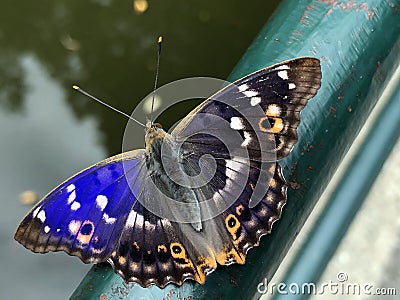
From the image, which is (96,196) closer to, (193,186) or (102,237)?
(102,237)

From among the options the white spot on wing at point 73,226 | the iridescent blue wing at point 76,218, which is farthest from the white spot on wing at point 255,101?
the white spot on wing at point 73,226

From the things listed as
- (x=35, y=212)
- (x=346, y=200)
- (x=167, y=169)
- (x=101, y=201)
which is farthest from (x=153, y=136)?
(x=346, y=200)

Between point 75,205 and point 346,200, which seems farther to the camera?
point 346,200

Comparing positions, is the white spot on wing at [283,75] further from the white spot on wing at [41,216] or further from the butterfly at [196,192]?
the white spot on wing at [41,216]

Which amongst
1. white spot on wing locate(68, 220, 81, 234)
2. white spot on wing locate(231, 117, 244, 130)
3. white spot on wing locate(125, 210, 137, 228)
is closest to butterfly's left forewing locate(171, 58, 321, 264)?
white spot on wing locate(231, 117, 244, 130)

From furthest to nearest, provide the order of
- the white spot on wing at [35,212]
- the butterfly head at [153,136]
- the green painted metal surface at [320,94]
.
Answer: the butterfly head at [153,136], the white spot on wing at [35,212], the green painted metal surface at [320,94]

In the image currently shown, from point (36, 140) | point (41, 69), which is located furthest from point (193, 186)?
point (41, 69)

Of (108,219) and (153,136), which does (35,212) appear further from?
(153,136)
